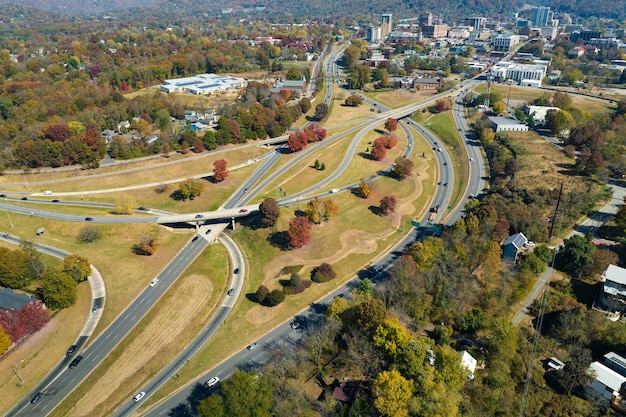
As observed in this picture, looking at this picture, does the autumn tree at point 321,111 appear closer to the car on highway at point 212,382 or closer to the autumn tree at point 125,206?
the autumn tree at point 125,206

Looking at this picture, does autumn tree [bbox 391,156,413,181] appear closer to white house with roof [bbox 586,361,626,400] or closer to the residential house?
the residential house

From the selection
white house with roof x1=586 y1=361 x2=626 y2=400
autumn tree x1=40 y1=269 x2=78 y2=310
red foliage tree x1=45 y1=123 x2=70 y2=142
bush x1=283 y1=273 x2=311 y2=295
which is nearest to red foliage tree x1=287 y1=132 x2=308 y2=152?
bush x1=283 y1=273 x2=311 y2=295

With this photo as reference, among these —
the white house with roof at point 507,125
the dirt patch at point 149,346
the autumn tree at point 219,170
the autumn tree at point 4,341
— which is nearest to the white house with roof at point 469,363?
the dirt patch at point 149,346

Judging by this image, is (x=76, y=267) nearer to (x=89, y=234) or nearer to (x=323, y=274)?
(x=89, y=234)

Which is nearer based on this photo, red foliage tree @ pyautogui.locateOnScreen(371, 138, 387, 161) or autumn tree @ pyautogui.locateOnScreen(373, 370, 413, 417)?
autumn tree @ pyautogui.locateOnScreen(373, 370, 413, 417)

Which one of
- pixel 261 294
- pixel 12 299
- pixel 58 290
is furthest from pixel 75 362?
pixel 261 294

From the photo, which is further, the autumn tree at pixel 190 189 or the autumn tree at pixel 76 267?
the autumn tree at pixel 190 189
